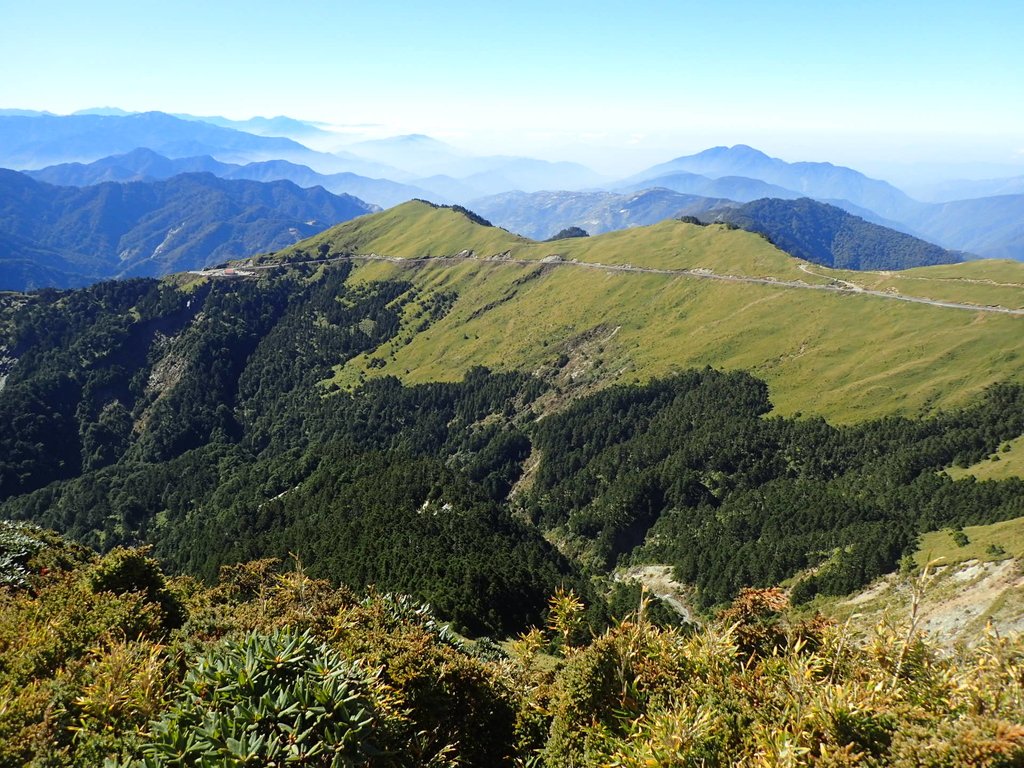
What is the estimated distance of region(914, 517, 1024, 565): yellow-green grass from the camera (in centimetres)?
6462

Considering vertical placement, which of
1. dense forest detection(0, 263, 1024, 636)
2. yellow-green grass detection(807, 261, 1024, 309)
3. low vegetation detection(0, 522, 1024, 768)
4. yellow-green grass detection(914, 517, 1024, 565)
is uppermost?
yellow-green grass detection(807, 261, 1024, 309)

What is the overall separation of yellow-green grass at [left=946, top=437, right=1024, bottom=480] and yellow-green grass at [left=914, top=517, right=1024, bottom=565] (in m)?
19.1

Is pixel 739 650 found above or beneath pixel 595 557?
above

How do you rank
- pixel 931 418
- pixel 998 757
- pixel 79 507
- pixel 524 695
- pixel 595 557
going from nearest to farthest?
1. pixel 998 757
2. pixel 524 695
3. pixel 931 418
4. pixel 595 557
5. pixel 79 507

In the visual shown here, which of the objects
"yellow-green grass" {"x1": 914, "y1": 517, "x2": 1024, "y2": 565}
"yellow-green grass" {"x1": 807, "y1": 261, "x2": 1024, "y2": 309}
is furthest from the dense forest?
"yellow-green grass" {"x1": 807, "y1": 261, "x2": 1024, "y2": 309}

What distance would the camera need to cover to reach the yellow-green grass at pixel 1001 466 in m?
92.3

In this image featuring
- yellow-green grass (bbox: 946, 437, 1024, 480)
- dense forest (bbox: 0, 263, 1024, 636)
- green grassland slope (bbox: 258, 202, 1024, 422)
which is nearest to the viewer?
dense forest (bbox: 0, 263, 1024, 636)

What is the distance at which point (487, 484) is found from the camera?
536ft

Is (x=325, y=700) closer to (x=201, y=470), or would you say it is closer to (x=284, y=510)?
(x=284, y=510)

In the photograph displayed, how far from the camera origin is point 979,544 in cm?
6975

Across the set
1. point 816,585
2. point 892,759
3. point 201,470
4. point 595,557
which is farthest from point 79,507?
point 892,759

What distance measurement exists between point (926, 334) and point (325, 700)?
16535 cm

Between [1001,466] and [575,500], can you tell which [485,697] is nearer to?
[1001,466]

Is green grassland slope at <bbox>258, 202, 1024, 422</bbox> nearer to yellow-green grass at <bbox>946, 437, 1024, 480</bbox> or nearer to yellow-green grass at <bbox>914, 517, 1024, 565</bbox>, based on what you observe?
yellow-green grass at <bbox>946, 437, 1024, 480</bbox>
